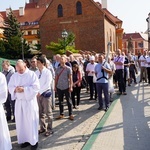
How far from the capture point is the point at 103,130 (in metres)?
7.14

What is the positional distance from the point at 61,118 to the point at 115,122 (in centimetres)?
179

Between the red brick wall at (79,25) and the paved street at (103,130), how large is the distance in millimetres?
32652

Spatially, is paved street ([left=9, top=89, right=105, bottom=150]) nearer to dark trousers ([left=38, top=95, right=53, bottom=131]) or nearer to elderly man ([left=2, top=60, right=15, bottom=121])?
dark trousers ([left=38, top=95, right=53, bottom=131])

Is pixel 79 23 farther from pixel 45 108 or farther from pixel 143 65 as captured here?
pixel 45 108

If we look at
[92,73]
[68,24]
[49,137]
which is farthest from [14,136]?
[68,24]

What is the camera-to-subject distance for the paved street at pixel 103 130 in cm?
611

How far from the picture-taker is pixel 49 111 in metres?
6.95

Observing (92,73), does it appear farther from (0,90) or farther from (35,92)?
(0,90)

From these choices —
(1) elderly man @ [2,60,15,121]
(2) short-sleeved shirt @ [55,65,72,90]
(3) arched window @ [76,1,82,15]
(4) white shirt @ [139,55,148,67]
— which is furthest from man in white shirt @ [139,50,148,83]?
(3) arched window @ [76,1,82,15]

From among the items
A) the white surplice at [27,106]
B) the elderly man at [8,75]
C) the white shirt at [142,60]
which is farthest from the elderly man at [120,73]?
the white surplice at [27,106]

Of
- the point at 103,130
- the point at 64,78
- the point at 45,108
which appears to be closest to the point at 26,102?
the point at 45,108

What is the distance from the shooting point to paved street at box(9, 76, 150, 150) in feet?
20.0

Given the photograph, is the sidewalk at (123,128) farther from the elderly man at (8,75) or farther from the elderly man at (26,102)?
the elderly man at (8,75)

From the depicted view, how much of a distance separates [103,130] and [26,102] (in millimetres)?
2315
